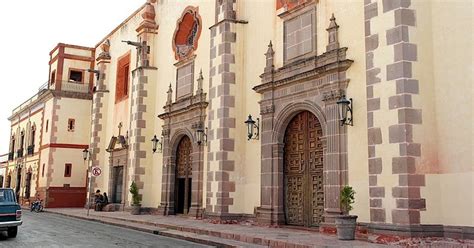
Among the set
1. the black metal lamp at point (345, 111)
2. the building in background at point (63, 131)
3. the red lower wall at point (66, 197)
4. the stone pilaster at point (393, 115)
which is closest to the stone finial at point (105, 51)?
the building in background at point (63, 131)

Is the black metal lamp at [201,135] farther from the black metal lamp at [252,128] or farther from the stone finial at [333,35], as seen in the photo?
the stone finial at [333,35]

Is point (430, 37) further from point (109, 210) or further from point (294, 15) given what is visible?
point (109, 210)

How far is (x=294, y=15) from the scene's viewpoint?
15852mm

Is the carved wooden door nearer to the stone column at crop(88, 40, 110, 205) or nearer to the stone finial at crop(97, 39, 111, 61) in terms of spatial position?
the stone column at crop(88, 40, 110, 205)

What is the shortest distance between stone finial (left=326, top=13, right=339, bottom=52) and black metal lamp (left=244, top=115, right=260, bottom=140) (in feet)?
13.9

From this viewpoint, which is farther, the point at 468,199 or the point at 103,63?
the point at 103,63

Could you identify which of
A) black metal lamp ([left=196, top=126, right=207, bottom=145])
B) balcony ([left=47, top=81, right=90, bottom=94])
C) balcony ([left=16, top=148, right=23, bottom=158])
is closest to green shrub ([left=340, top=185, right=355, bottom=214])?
black metal lamp ([left=196, top=126, right=207, bottom=145])

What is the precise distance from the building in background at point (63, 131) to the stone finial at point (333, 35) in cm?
2584

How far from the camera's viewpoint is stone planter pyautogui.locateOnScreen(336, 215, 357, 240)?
472 inches

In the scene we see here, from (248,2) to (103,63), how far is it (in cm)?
1669

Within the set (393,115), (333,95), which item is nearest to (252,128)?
(333,95)

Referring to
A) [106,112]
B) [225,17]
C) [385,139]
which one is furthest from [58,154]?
[385,139]

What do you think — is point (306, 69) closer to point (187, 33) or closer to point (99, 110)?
point (187, 33)

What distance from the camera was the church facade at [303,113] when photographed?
36.4 ft
